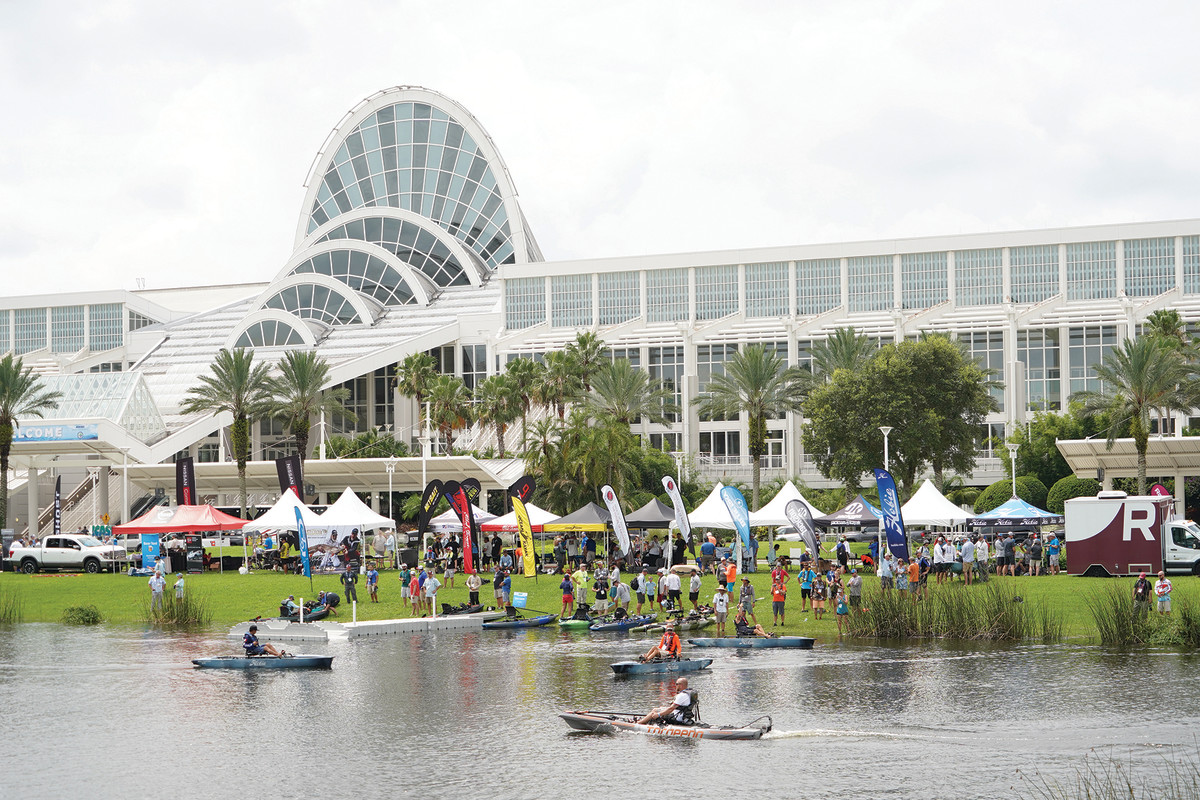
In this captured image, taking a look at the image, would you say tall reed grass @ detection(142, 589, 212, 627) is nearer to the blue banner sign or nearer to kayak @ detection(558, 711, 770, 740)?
kayak @ detection(558, 711, 770, 740)

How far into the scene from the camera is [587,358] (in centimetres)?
7612

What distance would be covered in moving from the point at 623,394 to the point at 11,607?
35.6 meters

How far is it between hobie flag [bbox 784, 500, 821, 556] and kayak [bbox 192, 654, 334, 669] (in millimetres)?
13918

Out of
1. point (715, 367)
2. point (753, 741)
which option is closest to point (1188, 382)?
point (715, 367)

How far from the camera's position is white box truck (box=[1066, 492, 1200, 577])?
38.9 meters

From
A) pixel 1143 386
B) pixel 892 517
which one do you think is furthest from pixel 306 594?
pixel 1143 386

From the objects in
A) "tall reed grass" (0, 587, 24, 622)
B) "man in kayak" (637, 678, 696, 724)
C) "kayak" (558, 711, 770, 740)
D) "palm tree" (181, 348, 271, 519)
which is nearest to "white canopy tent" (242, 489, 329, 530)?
"tall reed grass" (0, 587, 24, 622)

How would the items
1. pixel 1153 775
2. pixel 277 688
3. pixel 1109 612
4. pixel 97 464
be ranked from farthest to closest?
pixel 97 464 → pixel 1109 612 → pixel 277 688 → pixel 1153 775

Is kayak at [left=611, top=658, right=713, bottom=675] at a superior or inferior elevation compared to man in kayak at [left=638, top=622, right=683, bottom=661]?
inferior

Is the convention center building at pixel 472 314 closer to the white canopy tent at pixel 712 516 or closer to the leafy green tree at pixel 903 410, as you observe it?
the leafy green tree at pixel 903 410

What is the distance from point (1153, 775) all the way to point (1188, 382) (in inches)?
1711

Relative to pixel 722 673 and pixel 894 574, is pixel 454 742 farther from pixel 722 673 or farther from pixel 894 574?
pixel 894 574

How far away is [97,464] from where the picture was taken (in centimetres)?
7256

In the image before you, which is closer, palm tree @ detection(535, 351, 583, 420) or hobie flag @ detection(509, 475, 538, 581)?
hobie flag @ detection(509, 475, 538, 581)
